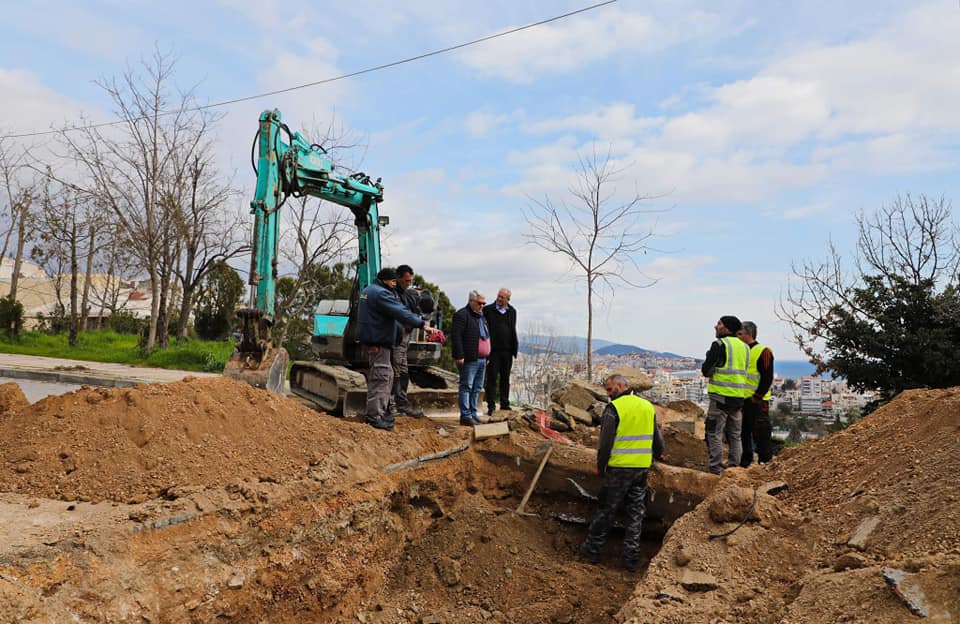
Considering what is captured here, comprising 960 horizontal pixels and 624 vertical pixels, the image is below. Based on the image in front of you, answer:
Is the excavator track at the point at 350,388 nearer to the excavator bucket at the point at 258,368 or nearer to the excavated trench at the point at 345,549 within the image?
the excavator bucket at the point at 258,368

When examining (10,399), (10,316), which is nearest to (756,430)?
(10,399)

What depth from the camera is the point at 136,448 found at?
518 centimetres

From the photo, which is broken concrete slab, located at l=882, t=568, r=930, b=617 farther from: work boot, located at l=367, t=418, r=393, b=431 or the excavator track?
the excavator track

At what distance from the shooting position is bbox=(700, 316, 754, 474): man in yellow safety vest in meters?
7.34

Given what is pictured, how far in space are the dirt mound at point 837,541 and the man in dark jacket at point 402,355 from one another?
386 cm

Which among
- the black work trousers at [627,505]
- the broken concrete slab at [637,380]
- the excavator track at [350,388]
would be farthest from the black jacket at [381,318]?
the broken concrete slab at [637,380]

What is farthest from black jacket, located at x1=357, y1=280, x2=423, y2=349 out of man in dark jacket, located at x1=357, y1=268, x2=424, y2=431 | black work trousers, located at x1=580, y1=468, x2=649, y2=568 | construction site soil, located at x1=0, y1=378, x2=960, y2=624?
black work trousers, located at x1=580, y1=468, x2=649, y2=568

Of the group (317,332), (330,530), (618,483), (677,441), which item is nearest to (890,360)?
(677,441)

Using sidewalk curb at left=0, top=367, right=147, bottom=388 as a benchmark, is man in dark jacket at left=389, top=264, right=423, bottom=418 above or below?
above

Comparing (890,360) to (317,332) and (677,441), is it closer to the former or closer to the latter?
(677,441)

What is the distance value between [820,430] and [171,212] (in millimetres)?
16361

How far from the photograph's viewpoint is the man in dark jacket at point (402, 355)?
7.75 m

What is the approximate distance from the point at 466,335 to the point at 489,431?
123 cm

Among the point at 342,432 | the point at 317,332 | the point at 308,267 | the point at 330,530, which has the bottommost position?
the point at 330,530
